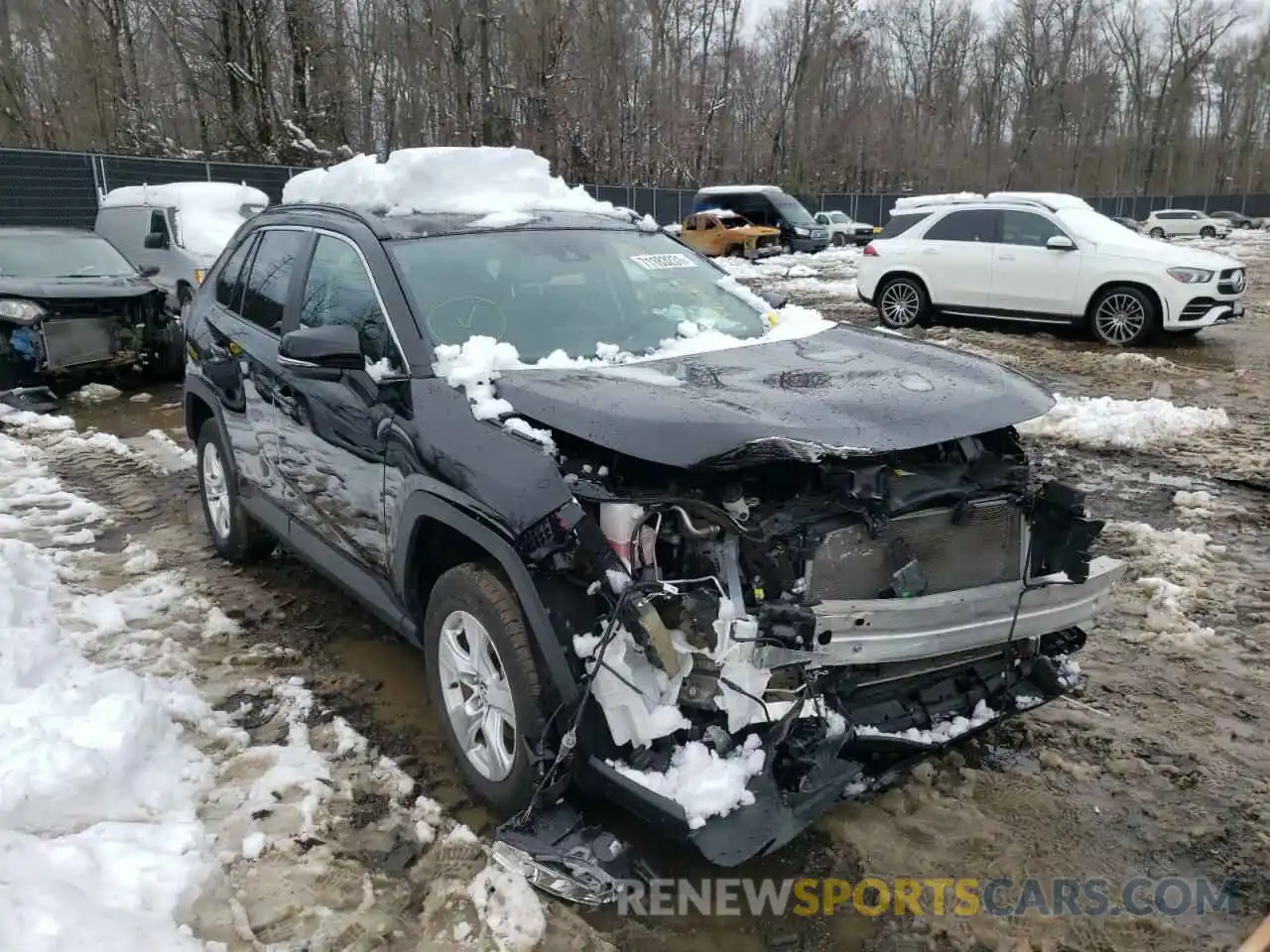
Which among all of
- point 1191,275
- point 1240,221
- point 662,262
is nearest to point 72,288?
point 662,262

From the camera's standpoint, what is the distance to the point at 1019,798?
3.15 metres

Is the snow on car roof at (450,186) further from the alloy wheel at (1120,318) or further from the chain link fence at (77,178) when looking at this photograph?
the chain link fence at (77,178)

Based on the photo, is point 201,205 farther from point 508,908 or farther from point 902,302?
point 508,908

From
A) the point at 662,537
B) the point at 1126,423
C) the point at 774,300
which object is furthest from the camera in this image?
the point at 1126,423

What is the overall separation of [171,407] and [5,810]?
708 centimetres

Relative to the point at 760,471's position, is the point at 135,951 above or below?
below

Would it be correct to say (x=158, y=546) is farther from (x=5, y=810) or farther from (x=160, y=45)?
(x=160, y=45)

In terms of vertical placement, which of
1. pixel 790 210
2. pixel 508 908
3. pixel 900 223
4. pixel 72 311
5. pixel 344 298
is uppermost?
pixel 790 210

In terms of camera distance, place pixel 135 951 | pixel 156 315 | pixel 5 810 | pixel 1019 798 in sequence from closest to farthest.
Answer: pixel 135 951
pixel 5 810
pixel 1019 798
pixel 156 315

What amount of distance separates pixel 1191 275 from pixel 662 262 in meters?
9.90

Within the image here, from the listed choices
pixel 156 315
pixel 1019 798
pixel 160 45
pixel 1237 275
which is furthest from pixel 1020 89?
pixel 1019 798

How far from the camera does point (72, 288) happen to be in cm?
899

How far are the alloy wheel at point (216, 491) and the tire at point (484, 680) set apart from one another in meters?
2.46

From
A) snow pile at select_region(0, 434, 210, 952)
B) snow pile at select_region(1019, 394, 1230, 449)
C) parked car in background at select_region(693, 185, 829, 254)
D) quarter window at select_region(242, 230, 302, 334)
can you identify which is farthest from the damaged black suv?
parked car in background at select_region(693, 185, 829, 254)
